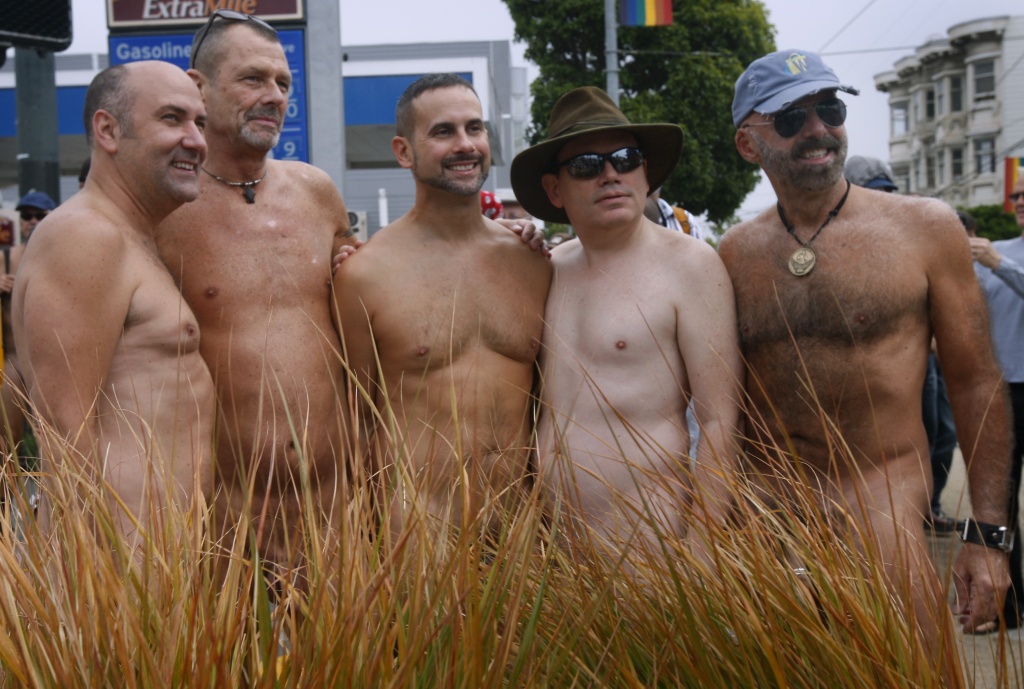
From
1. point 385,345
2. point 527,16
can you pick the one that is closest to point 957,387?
point 385,345

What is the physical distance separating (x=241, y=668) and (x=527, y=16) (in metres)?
32.9

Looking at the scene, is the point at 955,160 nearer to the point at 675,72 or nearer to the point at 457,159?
the point at 675,72

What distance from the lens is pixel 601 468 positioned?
3.18m

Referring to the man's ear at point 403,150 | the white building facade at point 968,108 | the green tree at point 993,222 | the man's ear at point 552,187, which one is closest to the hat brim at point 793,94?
the man's ear at point 552,187

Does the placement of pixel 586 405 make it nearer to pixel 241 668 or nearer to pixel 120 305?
pixel 120 305

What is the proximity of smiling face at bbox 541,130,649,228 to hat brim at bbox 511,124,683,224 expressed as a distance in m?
0.04

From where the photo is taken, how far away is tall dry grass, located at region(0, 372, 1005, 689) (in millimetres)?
1827

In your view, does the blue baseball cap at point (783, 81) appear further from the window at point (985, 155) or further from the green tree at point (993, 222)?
the window at point (985, 155)

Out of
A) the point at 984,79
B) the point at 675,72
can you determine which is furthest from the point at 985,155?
the point at 675,72

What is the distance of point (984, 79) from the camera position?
60.5 meters

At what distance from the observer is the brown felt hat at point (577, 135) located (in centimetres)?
353

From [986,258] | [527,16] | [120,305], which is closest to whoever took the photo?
[120,305]

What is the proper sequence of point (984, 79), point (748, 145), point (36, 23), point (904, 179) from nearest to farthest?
point (748, 145), point (36, 23), point (984, 79), point (904, 179)

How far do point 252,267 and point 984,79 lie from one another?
2539 inches
